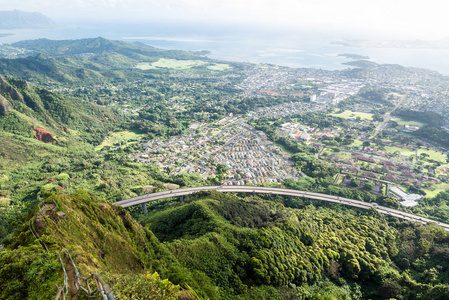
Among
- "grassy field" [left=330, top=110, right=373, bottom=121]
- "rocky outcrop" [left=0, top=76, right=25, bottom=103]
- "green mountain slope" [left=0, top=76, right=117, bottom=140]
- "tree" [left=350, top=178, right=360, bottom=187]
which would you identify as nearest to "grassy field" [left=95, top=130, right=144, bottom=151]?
"green mountain slope" [left=0, top=76, right=117, bottom=140]

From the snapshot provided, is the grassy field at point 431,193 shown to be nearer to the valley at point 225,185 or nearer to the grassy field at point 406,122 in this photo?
the valley at point 225,185

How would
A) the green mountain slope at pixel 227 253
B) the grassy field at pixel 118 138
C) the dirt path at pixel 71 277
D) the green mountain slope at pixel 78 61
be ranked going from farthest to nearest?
the green mountain slope at pixel 78 61, the grassy field at pixel 118 138, the green mountain slope at pixel 227 253, the dirt path at pixel 71 277

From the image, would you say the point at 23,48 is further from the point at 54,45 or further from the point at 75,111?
the point at 75,111

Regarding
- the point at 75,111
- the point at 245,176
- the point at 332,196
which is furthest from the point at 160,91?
the point at 332,196

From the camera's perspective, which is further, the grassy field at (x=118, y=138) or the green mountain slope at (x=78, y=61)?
the green mountain slope at (x=78, y=61)

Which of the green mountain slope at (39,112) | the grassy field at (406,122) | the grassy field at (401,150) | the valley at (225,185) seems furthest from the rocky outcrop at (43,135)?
the grassy field at (406,122)

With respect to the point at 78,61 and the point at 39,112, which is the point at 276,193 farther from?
the point at 78,61

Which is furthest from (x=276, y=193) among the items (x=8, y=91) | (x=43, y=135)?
(x=8, y=91)
